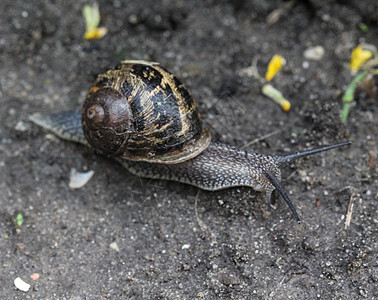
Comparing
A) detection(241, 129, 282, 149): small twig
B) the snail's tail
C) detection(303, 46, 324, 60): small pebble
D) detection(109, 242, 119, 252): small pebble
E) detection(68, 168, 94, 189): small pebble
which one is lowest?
detection(109, 242, 119, 252): small pebble

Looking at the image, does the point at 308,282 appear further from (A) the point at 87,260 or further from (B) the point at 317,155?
(A) the point at 87,260

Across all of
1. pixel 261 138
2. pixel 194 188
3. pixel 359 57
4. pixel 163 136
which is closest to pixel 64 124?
pixel 163 136

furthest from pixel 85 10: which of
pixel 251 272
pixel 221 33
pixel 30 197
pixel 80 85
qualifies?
pixel 251 272

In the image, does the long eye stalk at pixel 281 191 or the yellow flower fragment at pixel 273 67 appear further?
the yellow flower fragment at pixel 273 67

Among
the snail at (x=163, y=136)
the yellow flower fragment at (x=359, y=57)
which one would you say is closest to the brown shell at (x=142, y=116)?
the snail at (x=163, y=136)

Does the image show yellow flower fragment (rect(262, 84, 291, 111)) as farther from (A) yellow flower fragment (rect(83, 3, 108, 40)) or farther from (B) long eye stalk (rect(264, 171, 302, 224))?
(A) yellow flower fragment (rect(83, 3, 108, 40))

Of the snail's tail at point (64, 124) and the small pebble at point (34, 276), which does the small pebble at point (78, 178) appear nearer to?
the snail's tail at point (64, 124)

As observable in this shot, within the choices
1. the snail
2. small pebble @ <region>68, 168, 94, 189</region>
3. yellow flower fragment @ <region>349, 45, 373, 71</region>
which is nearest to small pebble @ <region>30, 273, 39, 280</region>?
small pebble @ <region>68, 168, 94, 189</region>
